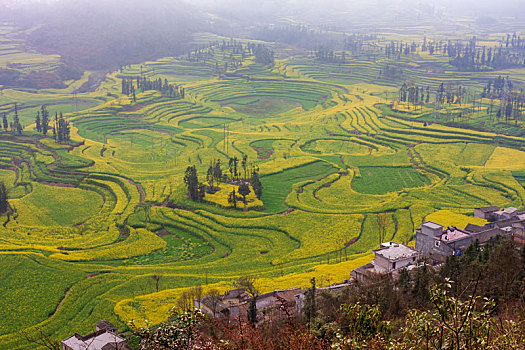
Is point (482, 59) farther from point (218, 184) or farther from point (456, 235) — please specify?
point (456, 235)

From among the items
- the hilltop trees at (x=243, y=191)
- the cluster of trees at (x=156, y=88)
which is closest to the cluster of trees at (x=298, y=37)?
the cluster of trees at (x=156, y=88)

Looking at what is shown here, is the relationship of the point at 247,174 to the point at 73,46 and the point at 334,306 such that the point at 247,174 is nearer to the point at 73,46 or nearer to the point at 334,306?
the point at 334,306

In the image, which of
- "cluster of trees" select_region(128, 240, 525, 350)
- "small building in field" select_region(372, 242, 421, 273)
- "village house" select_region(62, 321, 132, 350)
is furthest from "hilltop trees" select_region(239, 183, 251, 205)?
"village house" select_region(62, 321, 132, 350)

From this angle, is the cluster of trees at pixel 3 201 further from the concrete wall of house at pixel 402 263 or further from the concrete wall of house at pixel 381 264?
the concrete wall of house at pixel 402 263

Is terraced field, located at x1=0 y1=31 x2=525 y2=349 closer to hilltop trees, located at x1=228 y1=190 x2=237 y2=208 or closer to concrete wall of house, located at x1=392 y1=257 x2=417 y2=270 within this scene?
hilltop trees, located at x1=228 y1=190 x2=237 y2=208

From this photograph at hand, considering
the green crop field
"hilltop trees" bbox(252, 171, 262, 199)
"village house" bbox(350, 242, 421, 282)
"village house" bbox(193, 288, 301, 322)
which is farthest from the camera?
the green crop field

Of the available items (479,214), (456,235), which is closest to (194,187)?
(456,235)

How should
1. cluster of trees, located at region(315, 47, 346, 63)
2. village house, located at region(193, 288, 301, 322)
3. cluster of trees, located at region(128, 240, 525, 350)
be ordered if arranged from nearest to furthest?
cluster of trees, located at region(128, 240, 525, 350) < village house, located at region(193, 288, 301, 322) < cluster of trees, located at region(315, 47, 346, 63)
